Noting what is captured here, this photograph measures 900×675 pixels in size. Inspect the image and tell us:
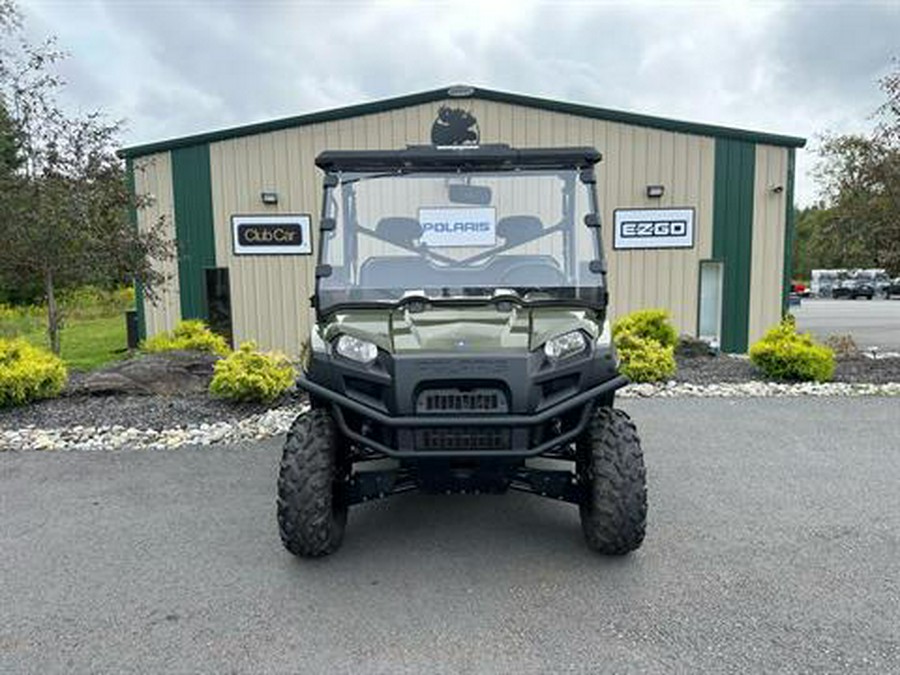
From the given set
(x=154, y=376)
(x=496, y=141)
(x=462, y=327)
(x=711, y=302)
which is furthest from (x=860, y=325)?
(x=462, y=327)

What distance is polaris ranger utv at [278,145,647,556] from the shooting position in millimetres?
3000

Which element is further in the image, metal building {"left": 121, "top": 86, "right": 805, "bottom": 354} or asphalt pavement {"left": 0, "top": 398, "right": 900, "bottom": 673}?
metal building {"left": 121, "top": 86, "right": 805, "bottom": 354}

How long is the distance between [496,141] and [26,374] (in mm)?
8168

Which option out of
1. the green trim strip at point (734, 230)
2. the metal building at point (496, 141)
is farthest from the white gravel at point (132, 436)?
the green trim strip at point (734, 230)

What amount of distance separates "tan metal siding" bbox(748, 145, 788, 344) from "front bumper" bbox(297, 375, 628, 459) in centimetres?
961

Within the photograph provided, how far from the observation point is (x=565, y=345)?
3.10 meters

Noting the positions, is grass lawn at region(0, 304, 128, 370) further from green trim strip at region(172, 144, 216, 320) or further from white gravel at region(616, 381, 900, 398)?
white gravel at region(616, 381, 900, 398)

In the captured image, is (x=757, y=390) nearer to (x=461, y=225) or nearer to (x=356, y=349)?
(x=461, y=225)

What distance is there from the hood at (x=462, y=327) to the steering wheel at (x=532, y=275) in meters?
0.26

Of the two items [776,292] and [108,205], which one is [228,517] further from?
[776,292]

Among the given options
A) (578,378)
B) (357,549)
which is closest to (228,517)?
(357,549)

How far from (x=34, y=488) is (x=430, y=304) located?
134 inches

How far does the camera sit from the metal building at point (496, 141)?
1109cm

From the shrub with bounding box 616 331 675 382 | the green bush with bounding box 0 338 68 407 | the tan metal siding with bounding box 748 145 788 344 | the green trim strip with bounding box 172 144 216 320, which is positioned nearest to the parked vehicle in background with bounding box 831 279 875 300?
the tan metal siding with bounding box 748 145 788 344
